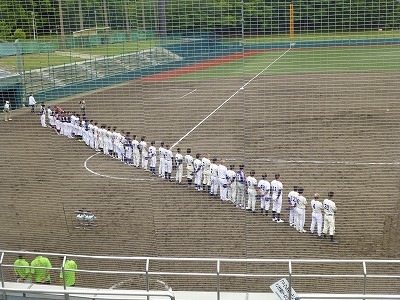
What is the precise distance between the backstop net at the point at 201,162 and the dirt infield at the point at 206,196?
0.11 feet

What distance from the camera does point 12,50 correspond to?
12664 mm

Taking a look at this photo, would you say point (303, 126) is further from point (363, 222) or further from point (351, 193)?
point (363, 222)

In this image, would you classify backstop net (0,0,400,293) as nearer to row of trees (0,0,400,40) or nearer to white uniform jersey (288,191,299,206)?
row of trees (0,0,400,40)

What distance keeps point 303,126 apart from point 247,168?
525cm

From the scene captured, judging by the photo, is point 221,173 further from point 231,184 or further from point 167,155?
point 167,155

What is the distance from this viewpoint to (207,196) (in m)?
8.53

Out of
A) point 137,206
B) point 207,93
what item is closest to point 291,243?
point 137,206

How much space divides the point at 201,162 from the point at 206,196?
75cm

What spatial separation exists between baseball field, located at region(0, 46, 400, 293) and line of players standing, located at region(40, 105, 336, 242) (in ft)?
0.70

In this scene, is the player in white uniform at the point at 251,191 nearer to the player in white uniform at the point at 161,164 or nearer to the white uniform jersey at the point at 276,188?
the white uniform jersey at the point at 276,188

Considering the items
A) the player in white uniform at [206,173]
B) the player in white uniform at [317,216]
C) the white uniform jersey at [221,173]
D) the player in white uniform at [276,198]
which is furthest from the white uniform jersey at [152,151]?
the player in white uniform at [317,216]

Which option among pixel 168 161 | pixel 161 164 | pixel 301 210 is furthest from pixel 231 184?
pixel 161 164

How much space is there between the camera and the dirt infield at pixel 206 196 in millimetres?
6398

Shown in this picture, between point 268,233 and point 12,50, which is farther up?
point 12,50
